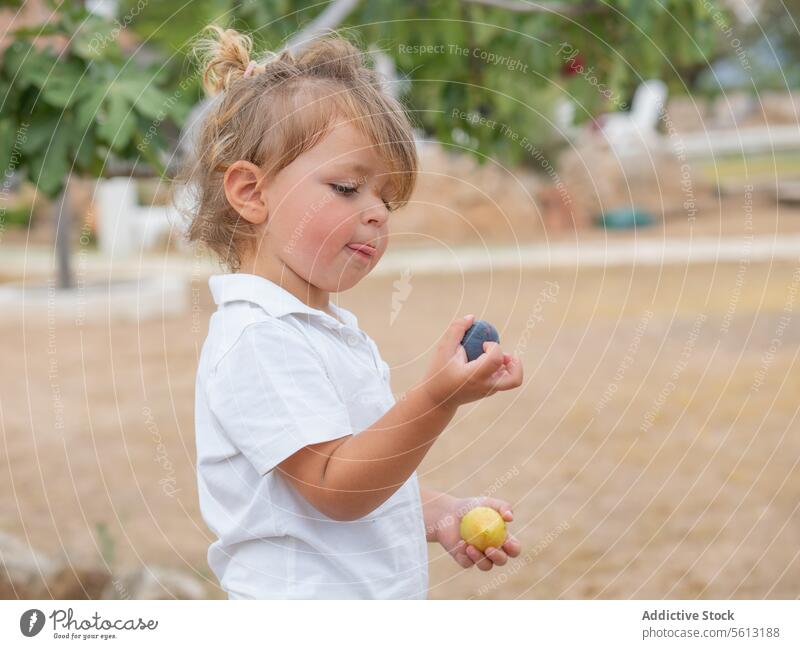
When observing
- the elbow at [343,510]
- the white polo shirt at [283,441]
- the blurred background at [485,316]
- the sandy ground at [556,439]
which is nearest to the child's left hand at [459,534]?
the white polo shirt at [283,441]

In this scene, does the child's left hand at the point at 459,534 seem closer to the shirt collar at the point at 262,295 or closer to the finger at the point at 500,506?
the finger at the point at 500,506

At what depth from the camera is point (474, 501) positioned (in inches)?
73.7

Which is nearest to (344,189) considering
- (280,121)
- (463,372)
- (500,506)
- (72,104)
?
(280,121)

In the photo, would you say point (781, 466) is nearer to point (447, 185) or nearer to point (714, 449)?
point (714, 449)

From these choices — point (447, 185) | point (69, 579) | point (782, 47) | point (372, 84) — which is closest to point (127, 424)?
point (69, 579)

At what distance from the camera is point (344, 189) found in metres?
1.59

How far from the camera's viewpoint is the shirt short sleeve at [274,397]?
4.81 ft

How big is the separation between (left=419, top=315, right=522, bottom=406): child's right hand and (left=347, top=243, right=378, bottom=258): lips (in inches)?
9.1

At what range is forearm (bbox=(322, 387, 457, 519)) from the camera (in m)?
1.40

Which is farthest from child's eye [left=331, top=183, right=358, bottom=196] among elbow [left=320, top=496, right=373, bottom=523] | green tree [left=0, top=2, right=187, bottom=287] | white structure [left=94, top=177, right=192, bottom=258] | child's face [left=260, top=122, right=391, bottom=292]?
white structure [left=94, top=177, right=192, bottom=258]

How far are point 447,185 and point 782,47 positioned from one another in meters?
5.06

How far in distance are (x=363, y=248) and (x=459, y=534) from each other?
1.83 feet
